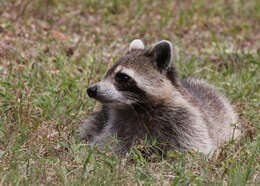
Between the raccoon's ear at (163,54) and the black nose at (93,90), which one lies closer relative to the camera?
the black nose at (93,90)

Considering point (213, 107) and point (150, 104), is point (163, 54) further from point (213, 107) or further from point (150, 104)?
point (213, 107)

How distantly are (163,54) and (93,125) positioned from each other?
137 cm

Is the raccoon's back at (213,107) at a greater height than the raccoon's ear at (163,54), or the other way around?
the raccoon's ear at (163,54)

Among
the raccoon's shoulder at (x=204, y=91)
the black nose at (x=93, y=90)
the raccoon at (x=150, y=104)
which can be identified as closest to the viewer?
the black nose at (x=93, y=90)

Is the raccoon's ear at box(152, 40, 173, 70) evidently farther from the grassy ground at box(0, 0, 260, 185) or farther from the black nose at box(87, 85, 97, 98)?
the grassy ground at box(0, 0, 260, 185)

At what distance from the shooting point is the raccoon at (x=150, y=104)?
544 centimetres

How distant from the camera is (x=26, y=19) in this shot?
9195mm

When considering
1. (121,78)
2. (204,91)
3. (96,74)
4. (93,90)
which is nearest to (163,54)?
(121,78)

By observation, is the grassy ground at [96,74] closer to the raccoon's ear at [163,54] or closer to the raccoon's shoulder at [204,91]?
the raccoon's shoulder at [204,91]

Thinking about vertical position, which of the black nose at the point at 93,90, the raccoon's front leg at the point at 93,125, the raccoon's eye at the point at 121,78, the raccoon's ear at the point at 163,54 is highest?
the raccoon's ear at the point at 163,54

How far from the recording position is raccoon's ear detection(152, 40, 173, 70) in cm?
548

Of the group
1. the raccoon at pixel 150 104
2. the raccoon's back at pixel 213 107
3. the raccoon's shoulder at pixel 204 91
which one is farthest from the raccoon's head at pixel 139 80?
the raccoon's shoulder at pixel 204 91

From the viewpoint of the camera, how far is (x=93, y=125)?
6.22 meters

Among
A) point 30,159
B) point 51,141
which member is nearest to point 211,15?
point 51,141
